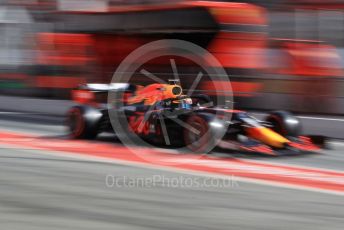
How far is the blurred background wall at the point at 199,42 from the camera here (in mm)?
13016

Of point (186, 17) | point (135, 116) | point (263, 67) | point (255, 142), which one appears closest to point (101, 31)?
point (186, 17)

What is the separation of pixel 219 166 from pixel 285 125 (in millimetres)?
1664

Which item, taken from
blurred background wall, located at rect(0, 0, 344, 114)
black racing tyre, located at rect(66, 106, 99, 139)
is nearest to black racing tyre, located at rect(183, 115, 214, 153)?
black racing tyre, located at rect(66, 106, 99, 139)

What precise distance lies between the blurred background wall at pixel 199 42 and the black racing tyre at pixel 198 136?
4404 millimetres

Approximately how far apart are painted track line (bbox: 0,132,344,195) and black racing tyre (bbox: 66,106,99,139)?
17cm

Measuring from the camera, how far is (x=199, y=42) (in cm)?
1451

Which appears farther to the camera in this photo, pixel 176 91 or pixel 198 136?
pixel 176 91

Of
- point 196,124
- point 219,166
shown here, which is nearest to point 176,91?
point 196,124

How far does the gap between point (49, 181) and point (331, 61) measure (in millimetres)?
7454

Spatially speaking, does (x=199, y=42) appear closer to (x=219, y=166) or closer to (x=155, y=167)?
(x=219, y=166)

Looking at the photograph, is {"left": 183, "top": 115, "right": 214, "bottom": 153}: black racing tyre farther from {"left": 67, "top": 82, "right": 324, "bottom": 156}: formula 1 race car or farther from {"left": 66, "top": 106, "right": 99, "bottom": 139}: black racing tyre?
{"left": 66, "top": 106, "right": 99, "bottom": 139}: black racing tyre

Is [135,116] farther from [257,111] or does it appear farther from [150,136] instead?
[257,111]

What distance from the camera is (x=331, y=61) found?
12.8 meters

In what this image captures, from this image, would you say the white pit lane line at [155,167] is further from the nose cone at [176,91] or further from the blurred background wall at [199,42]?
the blurred background wall at [199,42]
